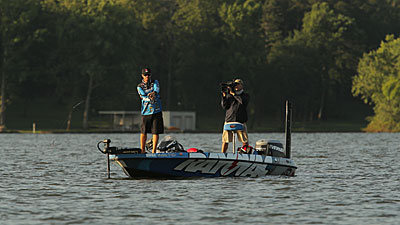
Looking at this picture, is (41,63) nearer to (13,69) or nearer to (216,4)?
(13,69)

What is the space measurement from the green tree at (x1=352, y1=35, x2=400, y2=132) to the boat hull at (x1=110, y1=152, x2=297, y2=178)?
80.0 m

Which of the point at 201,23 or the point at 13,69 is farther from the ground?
the point at 201,23

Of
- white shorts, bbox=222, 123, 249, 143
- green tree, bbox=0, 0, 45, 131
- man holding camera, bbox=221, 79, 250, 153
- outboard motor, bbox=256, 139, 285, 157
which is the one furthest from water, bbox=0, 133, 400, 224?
green tree, bbox=0, 0, 45, 131

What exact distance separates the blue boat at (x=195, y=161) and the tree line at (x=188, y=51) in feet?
240

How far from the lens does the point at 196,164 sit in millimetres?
23172

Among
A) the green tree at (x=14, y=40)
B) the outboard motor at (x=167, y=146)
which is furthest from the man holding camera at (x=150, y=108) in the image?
the green tree at (x=14, y=40)

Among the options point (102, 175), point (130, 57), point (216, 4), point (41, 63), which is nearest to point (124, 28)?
point (130, 57)

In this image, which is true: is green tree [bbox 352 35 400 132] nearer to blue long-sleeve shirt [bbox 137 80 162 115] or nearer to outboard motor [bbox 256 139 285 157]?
outboard motor [bbox 256 139 285 157]

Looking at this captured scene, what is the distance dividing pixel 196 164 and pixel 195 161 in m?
0.15

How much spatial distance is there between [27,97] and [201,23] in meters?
24.6

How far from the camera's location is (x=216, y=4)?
120 meters

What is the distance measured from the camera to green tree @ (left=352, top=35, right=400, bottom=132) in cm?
10269

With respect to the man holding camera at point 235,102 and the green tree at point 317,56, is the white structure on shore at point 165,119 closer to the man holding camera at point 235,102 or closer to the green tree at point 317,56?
the green tree at point 317,56

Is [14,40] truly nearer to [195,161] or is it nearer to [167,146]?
[167,146]
